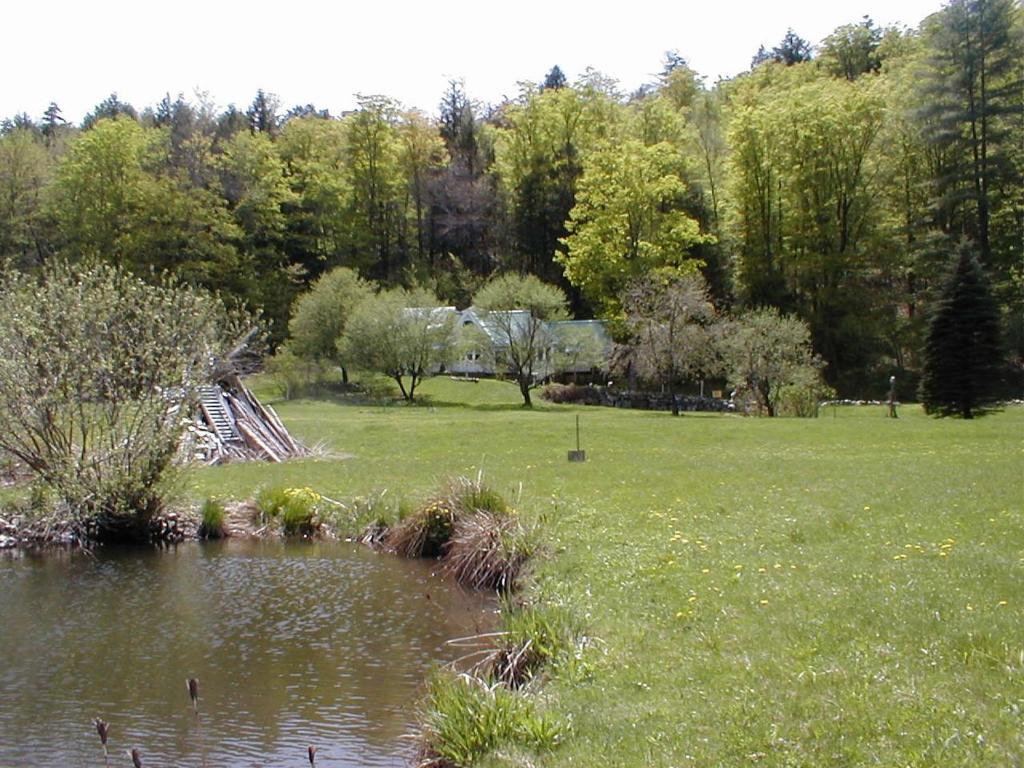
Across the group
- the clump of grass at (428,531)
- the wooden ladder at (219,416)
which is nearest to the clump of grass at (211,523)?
the clump of grass at (428,531)

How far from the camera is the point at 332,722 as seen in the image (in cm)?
1012

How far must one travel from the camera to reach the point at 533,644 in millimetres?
10219

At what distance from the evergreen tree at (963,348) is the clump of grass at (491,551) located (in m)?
28.9

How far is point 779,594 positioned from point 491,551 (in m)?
6.00

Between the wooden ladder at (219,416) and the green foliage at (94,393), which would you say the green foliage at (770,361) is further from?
the green foliage at (94,393)

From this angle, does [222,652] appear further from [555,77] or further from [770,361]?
[555,77]

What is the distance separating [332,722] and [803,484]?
1324 cm

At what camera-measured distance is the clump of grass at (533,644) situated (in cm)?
987

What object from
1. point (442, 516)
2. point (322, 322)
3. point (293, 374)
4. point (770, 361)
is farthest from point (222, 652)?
point (322, 322)

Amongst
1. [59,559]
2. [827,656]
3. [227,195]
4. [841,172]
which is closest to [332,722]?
[827,656]

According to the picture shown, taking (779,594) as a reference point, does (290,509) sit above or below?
below

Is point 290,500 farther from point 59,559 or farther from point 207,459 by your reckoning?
point 207,459

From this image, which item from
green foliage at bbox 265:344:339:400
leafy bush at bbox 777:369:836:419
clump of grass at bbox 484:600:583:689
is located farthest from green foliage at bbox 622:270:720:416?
clump of grass at bbox 484:600:583:689

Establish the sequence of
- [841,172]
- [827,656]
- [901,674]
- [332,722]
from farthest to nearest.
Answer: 1. [841,172]
2. [332,722]
3. [827,656]
4. [901,674]
